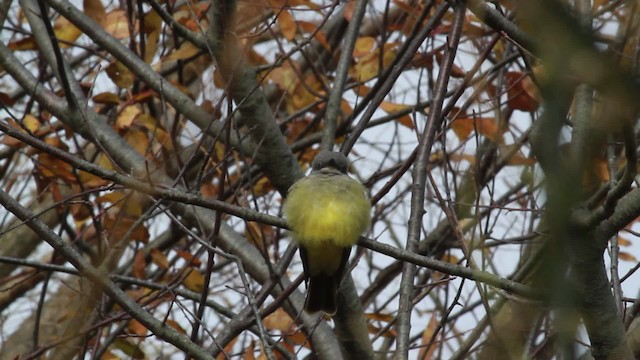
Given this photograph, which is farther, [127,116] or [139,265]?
[139,265]

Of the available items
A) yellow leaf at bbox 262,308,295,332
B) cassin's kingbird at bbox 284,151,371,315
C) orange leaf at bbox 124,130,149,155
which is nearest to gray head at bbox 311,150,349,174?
cassin's kingbird at bbox 284,151,371,315

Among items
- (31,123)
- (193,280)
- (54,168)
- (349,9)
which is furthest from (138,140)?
(349,9)

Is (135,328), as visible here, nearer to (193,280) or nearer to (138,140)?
(193,280)

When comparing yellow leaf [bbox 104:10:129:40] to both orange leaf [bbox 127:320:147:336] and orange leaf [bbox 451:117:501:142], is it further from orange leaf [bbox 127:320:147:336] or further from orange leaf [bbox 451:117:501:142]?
orange leaf [bbox 451:117:501:142]

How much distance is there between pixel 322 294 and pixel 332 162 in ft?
2.31

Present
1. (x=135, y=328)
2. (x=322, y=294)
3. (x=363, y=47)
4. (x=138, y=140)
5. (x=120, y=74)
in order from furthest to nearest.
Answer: (x=363, y=47)
(x=138, y=140)
(x=120, y=74)
(x=135, y=328)
(x=322, y=294)

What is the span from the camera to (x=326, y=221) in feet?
13.2

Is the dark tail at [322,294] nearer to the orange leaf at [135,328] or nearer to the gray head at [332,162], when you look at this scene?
the gray head at [332,162]

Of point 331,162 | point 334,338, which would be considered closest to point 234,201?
point 331,162

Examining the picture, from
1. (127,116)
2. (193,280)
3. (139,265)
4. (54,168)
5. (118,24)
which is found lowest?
(193,280)

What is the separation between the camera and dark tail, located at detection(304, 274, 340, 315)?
4453 mm

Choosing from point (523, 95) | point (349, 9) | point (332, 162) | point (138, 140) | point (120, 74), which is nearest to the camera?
point (332, 162)

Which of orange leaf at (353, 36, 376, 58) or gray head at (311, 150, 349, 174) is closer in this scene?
gray head at (311, 150, 349, 174)

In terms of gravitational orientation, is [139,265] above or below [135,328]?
above
